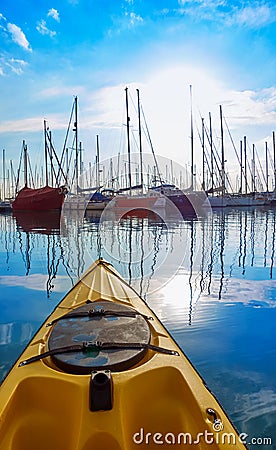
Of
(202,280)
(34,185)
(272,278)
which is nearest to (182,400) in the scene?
(202,280)

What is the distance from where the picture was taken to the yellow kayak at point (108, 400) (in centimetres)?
189

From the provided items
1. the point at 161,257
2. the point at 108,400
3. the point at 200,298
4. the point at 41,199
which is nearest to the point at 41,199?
the point at 41,199

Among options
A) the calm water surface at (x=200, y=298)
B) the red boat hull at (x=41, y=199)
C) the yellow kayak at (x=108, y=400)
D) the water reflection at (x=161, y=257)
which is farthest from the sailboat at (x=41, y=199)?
the yellow kayak at (x=108, y=400)

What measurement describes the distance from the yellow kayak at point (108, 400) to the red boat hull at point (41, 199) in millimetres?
26476

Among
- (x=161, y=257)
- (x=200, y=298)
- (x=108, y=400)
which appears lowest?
(x=200, y=298)

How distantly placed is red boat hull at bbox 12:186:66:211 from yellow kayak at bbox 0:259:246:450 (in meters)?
26.5

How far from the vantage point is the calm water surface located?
3.28m

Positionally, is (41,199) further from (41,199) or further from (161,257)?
(161,257)

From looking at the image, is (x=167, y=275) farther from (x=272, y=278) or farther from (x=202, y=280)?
(x=272, y=278)

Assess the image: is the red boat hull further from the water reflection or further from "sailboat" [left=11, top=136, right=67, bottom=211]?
the water reflection

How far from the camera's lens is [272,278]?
281 inches

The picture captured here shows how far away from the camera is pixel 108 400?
1968 millimetres

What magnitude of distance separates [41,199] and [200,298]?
2496cm

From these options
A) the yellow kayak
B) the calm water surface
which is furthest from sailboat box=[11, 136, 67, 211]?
the yellow kayak
